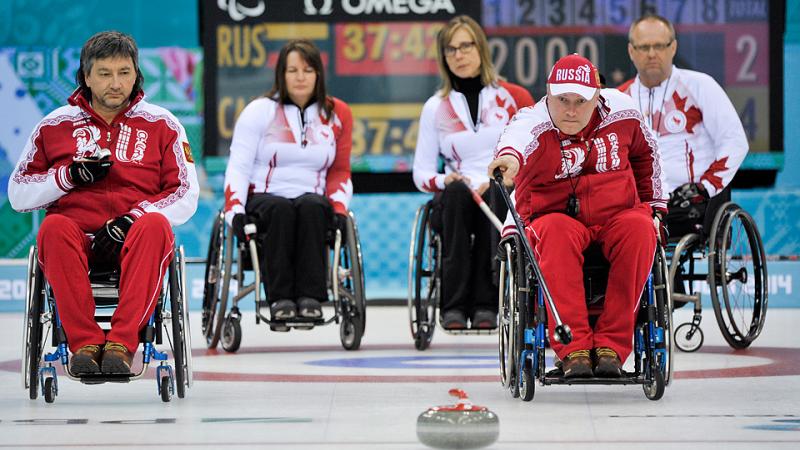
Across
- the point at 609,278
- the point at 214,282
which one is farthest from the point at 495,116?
the point at 609,278

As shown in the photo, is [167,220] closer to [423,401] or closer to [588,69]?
[423,401]

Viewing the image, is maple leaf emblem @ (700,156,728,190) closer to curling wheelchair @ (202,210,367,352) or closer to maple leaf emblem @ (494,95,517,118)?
maple leaf emblem @ (494,95,517,118)

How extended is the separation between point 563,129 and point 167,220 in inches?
40.5

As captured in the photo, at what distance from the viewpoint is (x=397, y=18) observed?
8055 mm

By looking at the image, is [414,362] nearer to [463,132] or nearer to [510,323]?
[463,132]

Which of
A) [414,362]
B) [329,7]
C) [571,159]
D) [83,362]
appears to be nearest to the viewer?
[83,362]

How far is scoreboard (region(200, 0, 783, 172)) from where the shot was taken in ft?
26.0

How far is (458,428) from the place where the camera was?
283 cm

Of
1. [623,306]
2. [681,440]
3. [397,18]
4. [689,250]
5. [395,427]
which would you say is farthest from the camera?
[397,18]

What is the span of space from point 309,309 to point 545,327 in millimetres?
1707

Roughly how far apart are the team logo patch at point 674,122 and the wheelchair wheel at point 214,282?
166cm

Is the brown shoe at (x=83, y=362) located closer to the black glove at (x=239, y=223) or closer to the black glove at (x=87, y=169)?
the black glove at (x=87, y=169)

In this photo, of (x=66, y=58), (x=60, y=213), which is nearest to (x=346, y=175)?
(x=60, y=213)

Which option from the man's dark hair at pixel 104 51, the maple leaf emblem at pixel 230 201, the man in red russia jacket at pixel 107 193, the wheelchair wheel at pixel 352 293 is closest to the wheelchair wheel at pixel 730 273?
the wheelchair wheel at pixel 352 293
